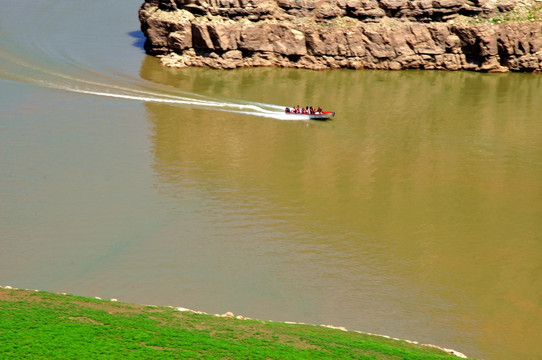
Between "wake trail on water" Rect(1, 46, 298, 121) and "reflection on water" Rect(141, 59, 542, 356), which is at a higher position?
"wake trail on water" Rect(1, 46, 298, 121)

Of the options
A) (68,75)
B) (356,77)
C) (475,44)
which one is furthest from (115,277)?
(475,44)

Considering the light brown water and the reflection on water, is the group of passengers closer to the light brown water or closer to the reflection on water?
the light brown water

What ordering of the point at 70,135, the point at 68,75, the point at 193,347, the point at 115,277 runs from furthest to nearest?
the point at 68,75 → the point at 70,135 → the point at 115,277 → the point at 193,347

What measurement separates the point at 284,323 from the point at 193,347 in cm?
491

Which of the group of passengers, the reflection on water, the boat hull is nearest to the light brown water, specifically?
the reflection on water

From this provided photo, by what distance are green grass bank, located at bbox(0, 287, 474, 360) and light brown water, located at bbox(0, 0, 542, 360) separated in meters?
3.23

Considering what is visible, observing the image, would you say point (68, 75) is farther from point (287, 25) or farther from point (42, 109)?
point (287, 25)

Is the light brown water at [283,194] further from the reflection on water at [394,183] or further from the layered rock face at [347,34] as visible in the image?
the layered rock face at [347,34]

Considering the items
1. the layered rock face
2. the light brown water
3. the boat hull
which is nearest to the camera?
the light brown water

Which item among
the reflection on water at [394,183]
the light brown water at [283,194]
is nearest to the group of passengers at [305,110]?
the light brown water at [283,194]

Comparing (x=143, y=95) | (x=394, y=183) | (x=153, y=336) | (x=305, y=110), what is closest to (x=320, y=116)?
(x=305, y=110)

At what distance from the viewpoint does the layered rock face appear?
66625mm

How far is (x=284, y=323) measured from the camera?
25438mm

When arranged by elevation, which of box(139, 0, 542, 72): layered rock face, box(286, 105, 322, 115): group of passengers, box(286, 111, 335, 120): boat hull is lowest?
box(286, 111, 335, 120): boat hull
